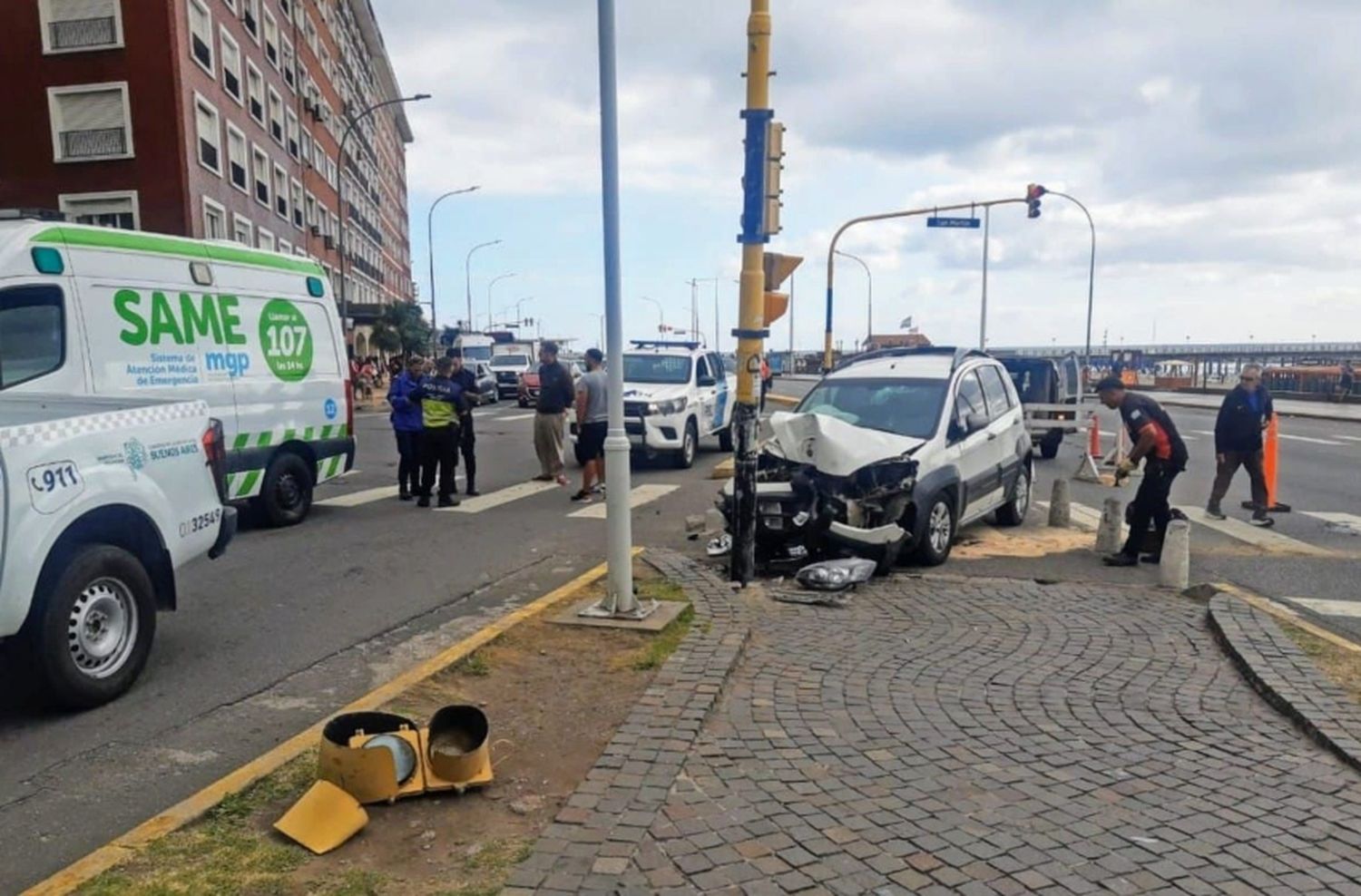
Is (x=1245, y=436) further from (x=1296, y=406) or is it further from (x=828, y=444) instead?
(x=1296, y=406)

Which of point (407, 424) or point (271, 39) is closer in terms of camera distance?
Answer: point (407, 424)

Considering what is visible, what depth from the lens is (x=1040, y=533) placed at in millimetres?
9609

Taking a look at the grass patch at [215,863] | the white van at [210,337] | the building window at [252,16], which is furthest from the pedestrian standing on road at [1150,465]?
the building window at [252,16]

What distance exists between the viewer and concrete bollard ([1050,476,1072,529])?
997 cm

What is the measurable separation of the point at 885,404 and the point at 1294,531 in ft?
15.7

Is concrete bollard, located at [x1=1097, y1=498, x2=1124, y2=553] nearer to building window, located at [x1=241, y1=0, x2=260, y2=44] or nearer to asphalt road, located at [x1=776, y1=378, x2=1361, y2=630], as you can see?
asphalt road, located at [x1=776, y1=378, x2=1361, y2=630]

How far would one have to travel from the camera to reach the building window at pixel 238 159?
3203 cm

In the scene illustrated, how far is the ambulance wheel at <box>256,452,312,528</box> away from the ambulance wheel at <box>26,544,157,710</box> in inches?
185

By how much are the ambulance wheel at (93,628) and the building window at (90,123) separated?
27.8m

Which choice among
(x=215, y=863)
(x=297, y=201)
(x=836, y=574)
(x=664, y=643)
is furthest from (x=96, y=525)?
(x=297, y=201)

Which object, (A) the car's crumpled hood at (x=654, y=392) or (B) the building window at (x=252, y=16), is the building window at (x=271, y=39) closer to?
(B) the building window at (x=252, y=16)

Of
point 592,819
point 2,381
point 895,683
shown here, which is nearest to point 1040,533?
point 895,683

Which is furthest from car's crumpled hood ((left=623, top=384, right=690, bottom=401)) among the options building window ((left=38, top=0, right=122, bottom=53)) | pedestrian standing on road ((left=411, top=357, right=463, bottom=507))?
building window ((left=38, top=0, right=122, bottom=53))

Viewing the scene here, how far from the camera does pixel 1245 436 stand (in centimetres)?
1041
